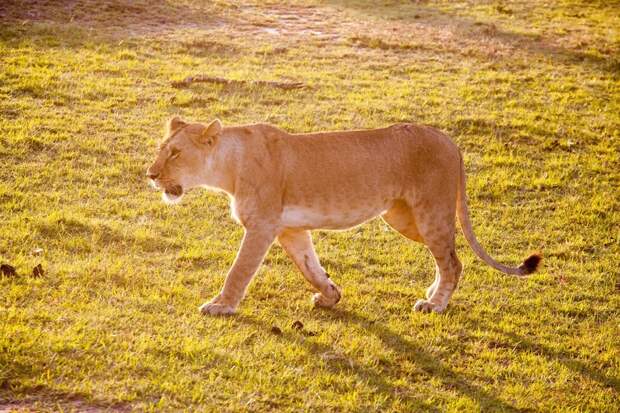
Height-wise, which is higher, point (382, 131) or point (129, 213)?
point (382, 131)

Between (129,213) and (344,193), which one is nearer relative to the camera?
(344,193)

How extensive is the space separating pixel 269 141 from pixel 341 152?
61 cm

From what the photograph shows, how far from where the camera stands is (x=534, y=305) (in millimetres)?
7785

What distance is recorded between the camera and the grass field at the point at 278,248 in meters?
5.80

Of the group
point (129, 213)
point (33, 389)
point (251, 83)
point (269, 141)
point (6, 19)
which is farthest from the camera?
point (6, 19)

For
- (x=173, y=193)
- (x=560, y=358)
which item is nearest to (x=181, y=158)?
(x=173, y=193)

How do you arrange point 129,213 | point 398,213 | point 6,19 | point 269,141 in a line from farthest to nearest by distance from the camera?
point 6,19 → point 129,213 → point 398,213 → point 269,141

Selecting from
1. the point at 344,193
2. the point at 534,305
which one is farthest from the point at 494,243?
the point at 344,193

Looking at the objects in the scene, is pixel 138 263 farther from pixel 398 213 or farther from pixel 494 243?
pixel 494 243

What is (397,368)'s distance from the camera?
621cm

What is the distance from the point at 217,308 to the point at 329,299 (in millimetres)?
999

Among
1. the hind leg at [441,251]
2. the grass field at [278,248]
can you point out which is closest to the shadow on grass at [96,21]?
the grass field at [278,248]

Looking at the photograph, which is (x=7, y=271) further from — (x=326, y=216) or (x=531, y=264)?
(x=531, y=264)

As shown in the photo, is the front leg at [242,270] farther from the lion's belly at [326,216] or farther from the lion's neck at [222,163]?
the lion's neck at [222,163]
